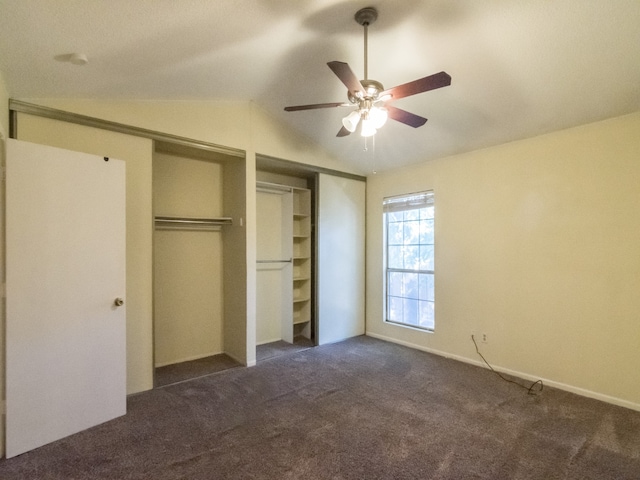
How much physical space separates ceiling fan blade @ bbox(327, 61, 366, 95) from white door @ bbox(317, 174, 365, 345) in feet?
7.91

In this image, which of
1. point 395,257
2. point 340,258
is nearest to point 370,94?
point 340,258

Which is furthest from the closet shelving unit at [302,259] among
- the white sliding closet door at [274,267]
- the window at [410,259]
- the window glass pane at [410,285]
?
the window glass pane at [410,285]

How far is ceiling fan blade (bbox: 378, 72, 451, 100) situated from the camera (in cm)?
173

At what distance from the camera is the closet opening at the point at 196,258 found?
3709 millimetres

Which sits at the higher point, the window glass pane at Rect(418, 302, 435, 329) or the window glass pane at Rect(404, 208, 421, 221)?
the window glass pane at Rect(404, 208, 421, 221)

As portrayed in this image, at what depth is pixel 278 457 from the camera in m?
2.11

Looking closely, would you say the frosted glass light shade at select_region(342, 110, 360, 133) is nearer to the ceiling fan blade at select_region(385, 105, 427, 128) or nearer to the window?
the ceiling fan blade at select_region(385, 105, 427, 128)

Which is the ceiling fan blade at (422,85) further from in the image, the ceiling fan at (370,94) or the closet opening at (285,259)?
the closet opening at (285,259)

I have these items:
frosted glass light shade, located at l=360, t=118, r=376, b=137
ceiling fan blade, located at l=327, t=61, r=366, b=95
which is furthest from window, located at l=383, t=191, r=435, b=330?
ceiling fan blade, located at l=327, t=61, r=366, b=95

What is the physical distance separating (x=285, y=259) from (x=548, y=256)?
304 cm

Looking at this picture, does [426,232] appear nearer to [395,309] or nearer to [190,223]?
[395,309]

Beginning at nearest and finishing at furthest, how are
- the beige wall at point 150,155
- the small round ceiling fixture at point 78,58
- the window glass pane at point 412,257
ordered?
the small round ceiling fixture at point 78,58, the beige wall at point 150,155, the window glass pane at point 412,257

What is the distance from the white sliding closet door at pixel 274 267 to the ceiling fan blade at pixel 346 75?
2.60 metres

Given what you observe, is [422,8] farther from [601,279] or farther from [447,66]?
[601,279]
